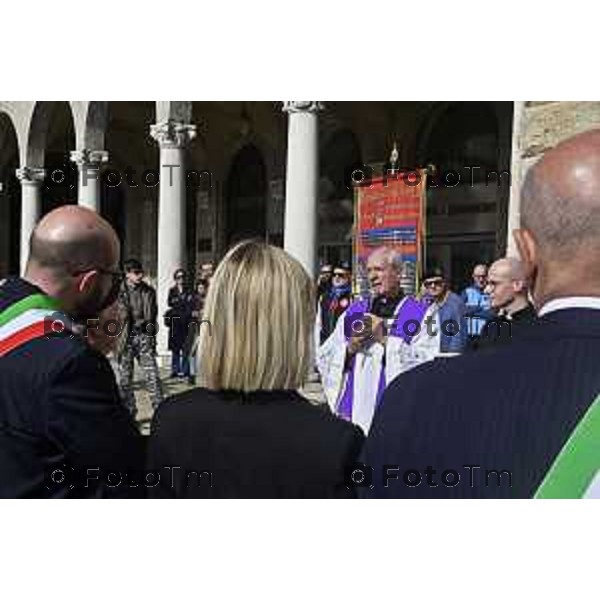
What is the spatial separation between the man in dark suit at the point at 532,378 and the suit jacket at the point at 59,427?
727mm

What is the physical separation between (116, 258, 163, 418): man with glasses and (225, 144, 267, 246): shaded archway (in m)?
9.02

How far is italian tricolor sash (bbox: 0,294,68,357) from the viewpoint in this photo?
1741 mm

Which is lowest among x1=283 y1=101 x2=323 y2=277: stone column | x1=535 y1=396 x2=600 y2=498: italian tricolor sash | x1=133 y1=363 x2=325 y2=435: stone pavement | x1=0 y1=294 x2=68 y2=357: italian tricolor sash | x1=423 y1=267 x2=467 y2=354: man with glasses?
x1=133 y1=363 x2=325 y2=435: stone pavement

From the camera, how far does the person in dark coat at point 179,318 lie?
10781 mm

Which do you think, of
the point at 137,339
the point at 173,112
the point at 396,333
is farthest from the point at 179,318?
the point at 396,333

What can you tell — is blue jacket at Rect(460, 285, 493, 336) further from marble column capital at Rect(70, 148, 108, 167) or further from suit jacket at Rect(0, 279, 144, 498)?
marble column capital at Rect(70, 148, 108, 167)

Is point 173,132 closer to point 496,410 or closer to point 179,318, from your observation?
point 179,318

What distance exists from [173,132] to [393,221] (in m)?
4.46

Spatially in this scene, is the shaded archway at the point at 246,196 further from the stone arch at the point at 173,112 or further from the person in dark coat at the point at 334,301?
the person in dark coat at the point at 334,301

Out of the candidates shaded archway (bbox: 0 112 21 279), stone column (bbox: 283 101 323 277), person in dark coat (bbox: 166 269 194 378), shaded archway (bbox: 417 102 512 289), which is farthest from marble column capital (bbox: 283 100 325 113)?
shaded archway (bbox: 0 112 21 279)

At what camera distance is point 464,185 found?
45.6 ft

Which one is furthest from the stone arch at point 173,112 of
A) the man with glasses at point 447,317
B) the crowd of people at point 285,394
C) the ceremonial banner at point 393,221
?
the crowd of people at point 285,394

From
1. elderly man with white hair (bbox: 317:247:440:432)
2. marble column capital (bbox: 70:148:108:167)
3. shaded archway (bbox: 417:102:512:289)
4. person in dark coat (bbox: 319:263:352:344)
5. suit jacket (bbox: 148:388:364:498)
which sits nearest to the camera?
suit jacket (bbox: 148:388:364:498)

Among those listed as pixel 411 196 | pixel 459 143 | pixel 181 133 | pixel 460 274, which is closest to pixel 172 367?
pixel 181 133
